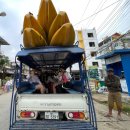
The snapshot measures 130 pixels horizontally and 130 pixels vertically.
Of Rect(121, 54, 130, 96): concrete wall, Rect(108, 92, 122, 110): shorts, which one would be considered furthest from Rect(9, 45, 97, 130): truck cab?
Rect(121, 54, 130, 96): concrete wall

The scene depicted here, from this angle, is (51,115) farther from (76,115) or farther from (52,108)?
(76,115)

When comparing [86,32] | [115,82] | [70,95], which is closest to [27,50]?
[70,95]

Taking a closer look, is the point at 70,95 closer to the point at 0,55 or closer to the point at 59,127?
the point at 59,127

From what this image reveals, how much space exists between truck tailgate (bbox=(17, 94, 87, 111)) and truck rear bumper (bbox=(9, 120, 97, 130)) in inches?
12.6

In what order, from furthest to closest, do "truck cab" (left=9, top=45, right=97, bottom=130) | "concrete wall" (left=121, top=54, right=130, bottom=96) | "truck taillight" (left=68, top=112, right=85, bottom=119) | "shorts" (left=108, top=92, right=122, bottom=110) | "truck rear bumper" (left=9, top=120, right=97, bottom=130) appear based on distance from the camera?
1. "concrete wall" (left=121, top=54, right=130, bottom=96)
2. "shorts" (left=108, top=92, right=122, bottom=110)
3. "truck taillight" (left=68, top=112, right=85, bottom=119)
4. "truck cab" (left=9, top=45, right=97, bottom=130)
5. "truck rear bumper" (left=9, top=120, right=97, bottom=130)

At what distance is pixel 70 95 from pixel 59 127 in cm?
84

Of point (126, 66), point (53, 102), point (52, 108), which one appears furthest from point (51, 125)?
point (126, 66)

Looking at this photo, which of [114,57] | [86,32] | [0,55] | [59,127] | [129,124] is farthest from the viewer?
[86,32]

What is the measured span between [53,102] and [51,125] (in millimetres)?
565

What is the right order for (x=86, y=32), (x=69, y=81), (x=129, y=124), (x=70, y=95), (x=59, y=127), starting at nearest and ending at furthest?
(x=59, y=127), (x=70, y=95), (x=129, y=124), (x=69, y=81), (x=86, y=32)

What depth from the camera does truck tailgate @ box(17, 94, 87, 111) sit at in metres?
5.81

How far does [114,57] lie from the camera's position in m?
19.8

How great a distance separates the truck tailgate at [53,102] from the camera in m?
5.81

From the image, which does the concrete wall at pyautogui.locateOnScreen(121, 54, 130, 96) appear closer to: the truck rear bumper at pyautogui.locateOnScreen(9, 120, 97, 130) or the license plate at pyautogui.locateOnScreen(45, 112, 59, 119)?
the truck rear bumper at pyautogui.locateOnScreen(9, 120, 97, 130)
